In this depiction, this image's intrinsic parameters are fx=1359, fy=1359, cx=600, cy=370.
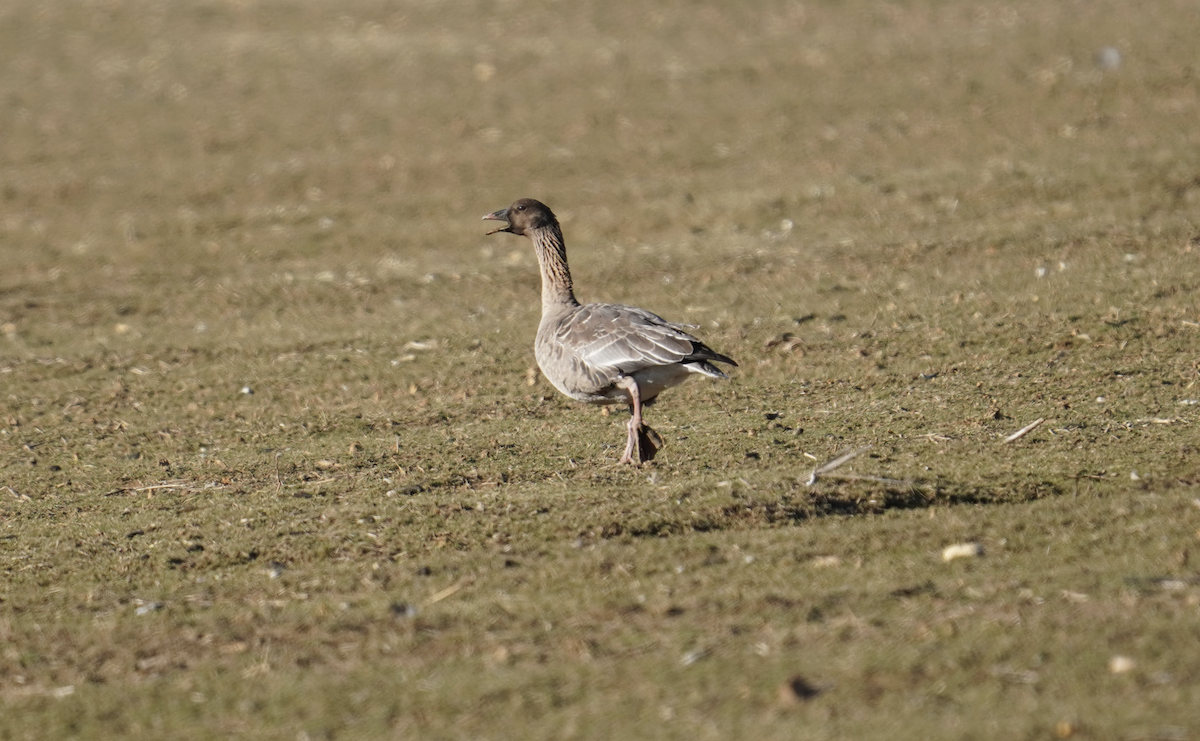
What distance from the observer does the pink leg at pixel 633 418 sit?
8.78 meters

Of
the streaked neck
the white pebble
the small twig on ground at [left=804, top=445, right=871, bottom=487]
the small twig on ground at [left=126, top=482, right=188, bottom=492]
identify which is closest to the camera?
the white pebble

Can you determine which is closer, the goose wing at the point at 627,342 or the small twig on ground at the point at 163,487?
the goose wing at the point at 627,342

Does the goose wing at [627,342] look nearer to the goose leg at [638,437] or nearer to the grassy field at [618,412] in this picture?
the goose leg at [638,437]

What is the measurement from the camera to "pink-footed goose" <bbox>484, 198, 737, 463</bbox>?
28.8 feet

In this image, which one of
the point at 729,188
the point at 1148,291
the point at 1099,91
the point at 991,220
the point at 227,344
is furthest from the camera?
the point at 1099,91

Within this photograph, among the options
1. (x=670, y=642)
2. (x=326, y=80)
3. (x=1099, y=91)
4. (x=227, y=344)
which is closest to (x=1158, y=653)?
(x=670, y=642)

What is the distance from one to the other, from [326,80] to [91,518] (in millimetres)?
17210

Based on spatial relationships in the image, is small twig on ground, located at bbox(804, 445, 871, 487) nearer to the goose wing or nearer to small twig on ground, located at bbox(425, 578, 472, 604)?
the goose wing

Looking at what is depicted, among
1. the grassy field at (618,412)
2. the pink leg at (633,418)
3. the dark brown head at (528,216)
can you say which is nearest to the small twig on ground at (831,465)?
the grassy field at (618,412)

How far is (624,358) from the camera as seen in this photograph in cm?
891

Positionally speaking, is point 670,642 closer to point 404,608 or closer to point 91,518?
point 404,608

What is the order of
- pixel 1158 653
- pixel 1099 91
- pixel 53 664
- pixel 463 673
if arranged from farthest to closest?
pixel 1099 91 < pixel 53 664 < pixel 463 673 < pixel 1158 653

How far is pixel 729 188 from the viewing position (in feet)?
58.6

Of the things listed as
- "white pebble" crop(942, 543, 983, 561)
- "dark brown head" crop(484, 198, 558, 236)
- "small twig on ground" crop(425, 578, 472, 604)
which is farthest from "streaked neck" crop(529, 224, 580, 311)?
"white pebble" crop(942, 543, 983, 561)
